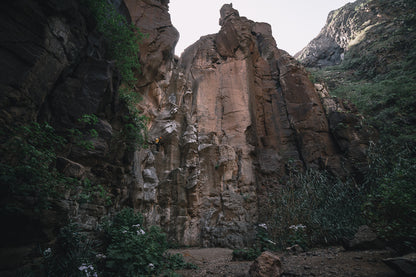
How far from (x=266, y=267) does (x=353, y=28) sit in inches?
1525

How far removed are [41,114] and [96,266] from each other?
135 inches

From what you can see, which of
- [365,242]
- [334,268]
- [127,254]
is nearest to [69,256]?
[127,254]

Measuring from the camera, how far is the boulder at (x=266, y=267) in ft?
15.1

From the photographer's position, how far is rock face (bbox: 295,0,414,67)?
24.4 m

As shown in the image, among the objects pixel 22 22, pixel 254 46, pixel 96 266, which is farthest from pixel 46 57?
pixel 254 46

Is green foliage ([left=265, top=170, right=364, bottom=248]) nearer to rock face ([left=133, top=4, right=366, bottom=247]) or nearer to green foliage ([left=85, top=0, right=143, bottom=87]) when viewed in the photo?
rock face ([left=133, top=4, right=366, bottom=247])

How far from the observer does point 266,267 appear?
4.67m

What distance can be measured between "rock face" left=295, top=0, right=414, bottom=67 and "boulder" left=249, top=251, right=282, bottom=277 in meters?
24.8

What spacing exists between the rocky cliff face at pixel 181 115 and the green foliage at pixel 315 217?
3.08 m

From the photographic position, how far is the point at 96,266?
414 cm

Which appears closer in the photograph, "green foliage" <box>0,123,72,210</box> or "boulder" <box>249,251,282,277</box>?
"green foliage" <box>0,123,72,210</box>

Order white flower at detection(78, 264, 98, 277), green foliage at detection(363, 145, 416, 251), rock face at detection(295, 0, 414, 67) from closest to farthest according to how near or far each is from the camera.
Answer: white flower at detection(78, 264, 98, 277) < green foliage at detection(363, 145, 416, 251) < rock face at detection(295, 0, 414, 67)

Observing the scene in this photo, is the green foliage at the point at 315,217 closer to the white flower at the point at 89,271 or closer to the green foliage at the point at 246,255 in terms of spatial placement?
the green foliage at the point at 246,255

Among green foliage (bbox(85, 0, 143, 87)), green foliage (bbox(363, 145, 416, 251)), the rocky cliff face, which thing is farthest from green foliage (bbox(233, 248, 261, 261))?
green foliage (bbox(85, 0, 143, 87))
